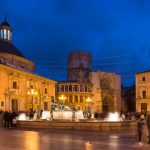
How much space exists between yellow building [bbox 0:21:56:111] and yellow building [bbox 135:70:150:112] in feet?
57.0

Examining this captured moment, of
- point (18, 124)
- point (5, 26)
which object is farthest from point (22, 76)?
point (18, 124)

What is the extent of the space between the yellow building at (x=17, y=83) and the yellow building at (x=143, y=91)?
17.4m

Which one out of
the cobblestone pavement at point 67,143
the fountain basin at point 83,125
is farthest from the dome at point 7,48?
the cobblestone pavement at point 67,143

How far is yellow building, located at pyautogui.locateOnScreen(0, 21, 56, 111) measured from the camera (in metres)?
45.4

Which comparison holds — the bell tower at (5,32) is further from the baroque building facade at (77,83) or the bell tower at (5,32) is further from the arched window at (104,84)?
the arched window at (104,84)

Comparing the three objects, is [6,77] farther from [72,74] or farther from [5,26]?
[72,74]

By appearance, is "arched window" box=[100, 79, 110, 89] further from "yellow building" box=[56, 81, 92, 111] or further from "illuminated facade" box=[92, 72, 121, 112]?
"yellow building" box=[56, 81, 92, 111]

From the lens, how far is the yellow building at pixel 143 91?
2537 inches

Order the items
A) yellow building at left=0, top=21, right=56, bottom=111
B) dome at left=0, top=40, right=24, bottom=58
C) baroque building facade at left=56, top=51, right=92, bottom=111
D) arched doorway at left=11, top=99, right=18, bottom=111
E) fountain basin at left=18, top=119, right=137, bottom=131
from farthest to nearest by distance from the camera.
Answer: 1. baroque building facade at left=56, top=51, right=92, bottom=111
2. dome at left=0, top=40, right=24, bottom=58
3. arched doorway at left=11, top=99, right=18, bottom=111
4. yellow building at left=0, top=21, right=56, bottom=111
5. fountain basin at left=18, top=119, right=137, bottom=131

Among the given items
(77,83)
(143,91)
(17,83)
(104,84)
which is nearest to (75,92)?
(77,83)

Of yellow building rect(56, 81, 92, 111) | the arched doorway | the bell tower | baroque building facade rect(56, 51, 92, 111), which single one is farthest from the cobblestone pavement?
yellow building rect(56, 81, 92, 111)

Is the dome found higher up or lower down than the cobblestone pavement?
higher up

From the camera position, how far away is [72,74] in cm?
8825

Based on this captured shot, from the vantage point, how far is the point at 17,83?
4834 cm
